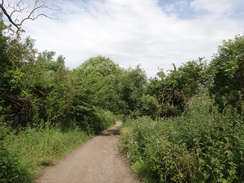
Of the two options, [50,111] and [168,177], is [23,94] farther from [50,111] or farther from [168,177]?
[168,177]

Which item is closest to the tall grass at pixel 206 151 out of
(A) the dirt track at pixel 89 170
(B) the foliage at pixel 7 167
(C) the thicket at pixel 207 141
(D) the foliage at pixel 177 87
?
(C) the thicket at pixel 207 141

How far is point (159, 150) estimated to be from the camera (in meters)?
5.38

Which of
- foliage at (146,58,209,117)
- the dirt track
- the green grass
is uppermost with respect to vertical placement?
foliage at (146,58,209,117)

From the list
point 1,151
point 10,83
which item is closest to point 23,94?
point 10,83

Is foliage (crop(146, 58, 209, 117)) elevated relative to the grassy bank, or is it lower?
elevated

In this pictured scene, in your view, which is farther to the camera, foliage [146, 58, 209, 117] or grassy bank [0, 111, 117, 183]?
foliage [146, 58, 209, 117]

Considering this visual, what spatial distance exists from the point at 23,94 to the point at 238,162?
10551 millimetres

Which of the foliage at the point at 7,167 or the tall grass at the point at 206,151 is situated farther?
the foliage at the point at 7,167

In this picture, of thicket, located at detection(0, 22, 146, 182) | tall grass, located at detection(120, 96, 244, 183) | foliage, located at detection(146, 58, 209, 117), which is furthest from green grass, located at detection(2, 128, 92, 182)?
foliage, located at detection(146, 58, 209, 117)

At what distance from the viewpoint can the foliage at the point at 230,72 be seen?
637cm

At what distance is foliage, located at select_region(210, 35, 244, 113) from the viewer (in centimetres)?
637

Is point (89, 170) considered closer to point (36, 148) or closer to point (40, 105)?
point (36, 148)

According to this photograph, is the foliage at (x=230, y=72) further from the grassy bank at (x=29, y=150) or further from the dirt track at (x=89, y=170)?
the grassy bank at (x=29, y=150)

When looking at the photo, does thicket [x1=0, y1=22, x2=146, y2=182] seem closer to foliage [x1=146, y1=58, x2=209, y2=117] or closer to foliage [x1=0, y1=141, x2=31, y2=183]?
foliage [x1=0, y1=141, x2=31, y2=183]
